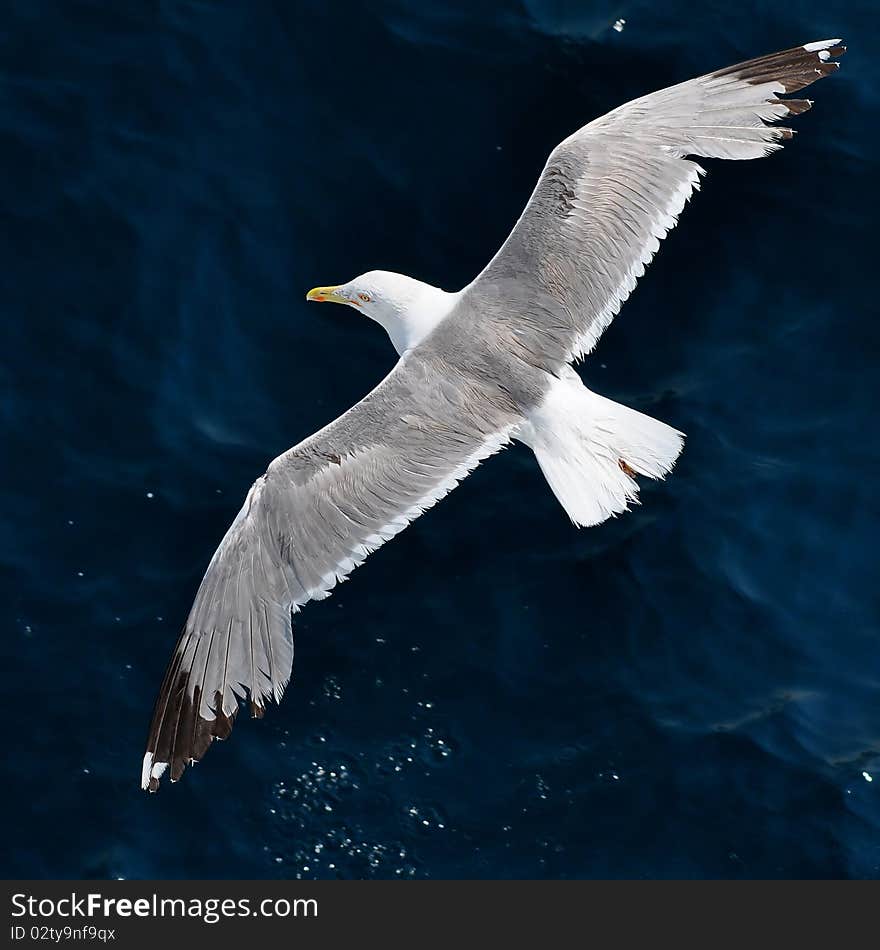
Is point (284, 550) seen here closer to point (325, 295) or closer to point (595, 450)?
point (595, 450)

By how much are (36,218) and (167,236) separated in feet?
2.68

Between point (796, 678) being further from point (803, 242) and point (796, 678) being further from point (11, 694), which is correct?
point (11, 694)

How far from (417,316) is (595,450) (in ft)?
4.64

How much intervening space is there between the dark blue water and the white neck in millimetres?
538

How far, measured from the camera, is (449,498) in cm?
839

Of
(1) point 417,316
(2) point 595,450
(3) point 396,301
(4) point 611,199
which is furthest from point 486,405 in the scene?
(4) point 611,199

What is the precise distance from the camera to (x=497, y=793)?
24.0 feet

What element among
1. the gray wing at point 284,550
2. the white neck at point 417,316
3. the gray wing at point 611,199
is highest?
the gray wing at point 611,199

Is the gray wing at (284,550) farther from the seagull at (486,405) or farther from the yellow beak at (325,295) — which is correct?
the yellow beak at (325,295)

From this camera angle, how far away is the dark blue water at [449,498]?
23.8 ft

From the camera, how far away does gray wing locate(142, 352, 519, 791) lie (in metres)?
7.26

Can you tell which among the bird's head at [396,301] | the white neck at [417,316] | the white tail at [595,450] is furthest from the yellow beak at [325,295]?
the white tail at [595,450]

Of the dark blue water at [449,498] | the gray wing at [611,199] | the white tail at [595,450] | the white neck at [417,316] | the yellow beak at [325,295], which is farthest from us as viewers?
the yellow beak at [325,295]

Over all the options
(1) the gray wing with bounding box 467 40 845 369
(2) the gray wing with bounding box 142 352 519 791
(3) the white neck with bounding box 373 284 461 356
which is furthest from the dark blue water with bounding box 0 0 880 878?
(1) the gray wing with bounding box 467 40 845 369
